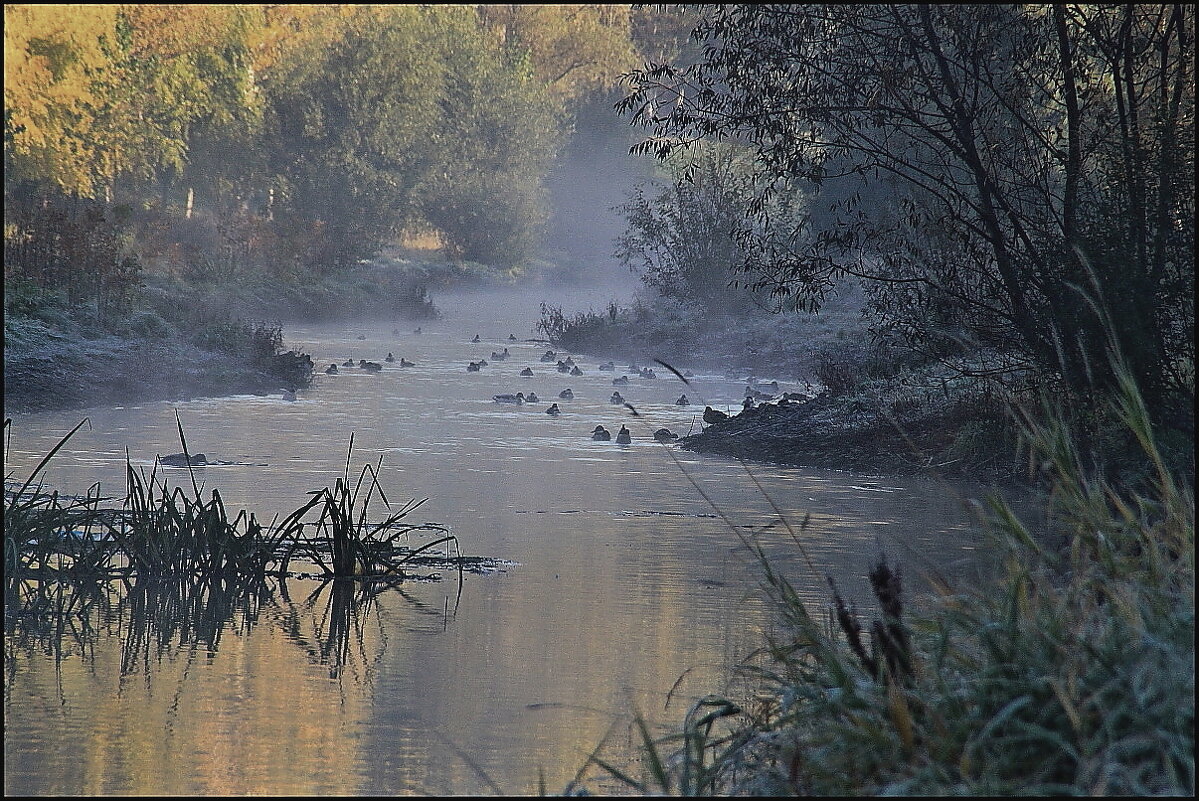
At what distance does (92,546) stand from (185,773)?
3376 millimetres

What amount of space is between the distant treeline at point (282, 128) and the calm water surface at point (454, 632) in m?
9.71

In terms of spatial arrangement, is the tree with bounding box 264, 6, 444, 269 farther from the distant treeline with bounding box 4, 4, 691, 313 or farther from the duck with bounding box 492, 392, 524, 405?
the duck with bounding box 492, 392, 524, 405

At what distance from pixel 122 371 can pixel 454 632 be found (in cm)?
1376

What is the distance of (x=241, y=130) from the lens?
44906mm

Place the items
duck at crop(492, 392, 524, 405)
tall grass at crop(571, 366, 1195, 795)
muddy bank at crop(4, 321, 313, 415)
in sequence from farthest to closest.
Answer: duck at crop(492, 392, 524, 405)
muddy bank at crop(4, 321, 313, 415)
tall grass at crop(571, 366, 1195, 795)

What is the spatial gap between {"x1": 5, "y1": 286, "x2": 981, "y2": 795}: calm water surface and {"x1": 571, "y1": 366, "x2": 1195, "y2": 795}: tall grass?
48 centimetres

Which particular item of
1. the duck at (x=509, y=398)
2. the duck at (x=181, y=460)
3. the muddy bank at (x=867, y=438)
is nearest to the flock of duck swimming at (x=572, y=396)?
the duck at (x=509, y=398)

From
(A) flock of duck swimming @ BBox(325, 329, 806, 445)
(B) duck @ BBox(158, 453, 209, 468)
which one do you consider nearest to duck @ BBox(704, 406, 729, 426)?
(A) flock of duck swimming @ BBox(325, 329, 806, 445)

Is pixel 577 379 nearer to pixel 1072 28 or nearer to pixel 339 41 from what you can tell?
pixel 1072 28

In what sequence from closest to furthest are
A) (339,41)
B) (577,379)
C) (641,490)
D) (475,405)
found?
(641,490) → (475,405) → (577,379) → (339,41)

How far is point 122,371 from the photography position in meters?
20.4

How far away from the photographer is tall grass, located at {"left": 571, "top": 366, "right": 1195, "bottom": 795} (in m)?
4.41

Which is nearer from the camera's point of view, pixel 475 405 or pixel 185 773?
pixel 185 773

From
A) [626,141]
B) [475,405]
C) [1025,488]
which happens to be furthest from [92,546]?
[626,141]
